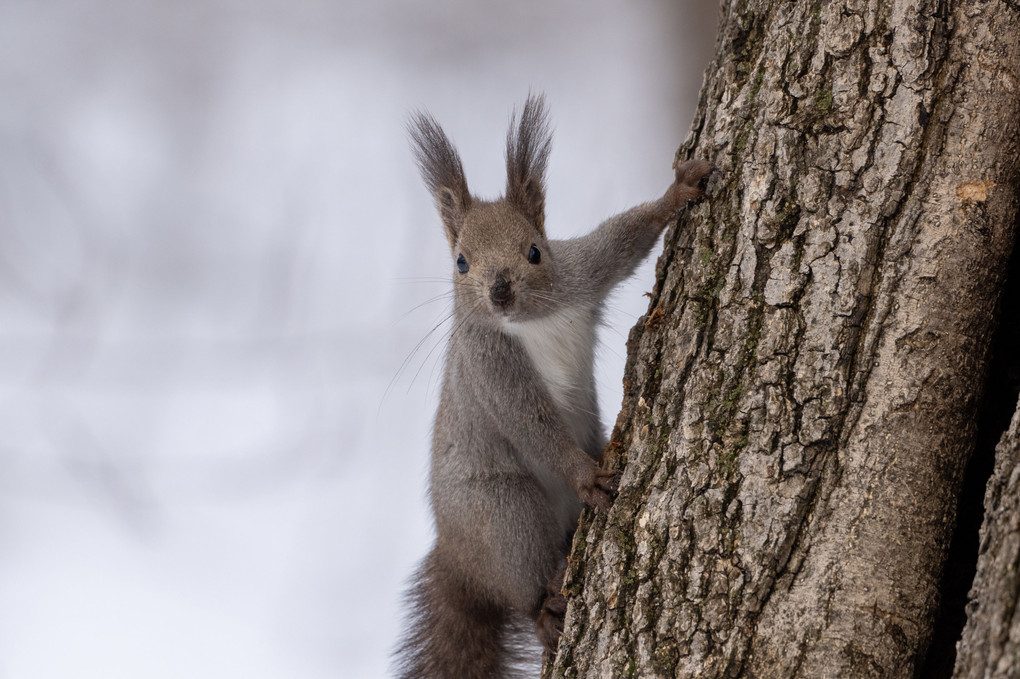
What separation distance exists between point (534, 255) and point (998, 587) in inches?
60.4

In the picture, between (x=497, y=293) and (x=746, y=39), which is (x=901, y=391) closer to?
(x=746, y=39)

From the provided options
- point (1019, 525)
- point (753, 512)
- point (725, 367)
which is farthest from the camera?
point (725, 367)

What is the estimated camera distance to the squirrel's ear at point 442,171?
8.50 ft

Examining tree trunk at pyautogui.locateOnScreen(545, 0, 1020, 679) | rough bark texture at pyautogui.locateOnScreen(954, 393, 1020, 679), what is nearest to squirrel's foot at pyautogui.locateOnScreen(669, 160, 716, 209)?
tree trunk at pyautogui.locateOnScreen(545, 0, 1020, 679)

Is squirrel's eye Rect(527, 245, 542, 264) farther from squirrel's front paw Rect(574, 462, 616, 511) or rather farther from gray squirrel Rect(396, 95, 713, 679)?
squirrel's front paw Rect(574, 462, 616, 511)

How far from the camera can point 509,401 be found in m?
2.47

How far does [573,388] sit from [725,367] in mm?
870

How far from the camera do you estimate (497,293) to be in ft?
7.87

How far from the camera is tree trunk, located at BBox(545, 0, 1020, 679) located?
1.58 meters

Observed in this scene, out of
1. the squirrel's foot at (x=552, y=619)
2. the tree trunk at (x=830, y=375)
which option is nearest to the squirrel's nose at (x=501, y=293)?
the tree trunk at (x=830, y=375)

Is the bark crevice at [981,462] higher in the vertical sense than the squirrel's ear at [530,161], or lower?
lower

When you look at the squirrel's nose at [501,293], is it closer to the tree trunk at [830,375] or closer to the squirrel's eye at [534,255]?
the squirrel's eye at [534,255]

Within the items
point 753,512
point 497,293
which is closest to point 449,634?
point 497,293

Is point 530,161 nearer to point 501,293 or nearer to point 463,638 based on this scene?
point 501,293
